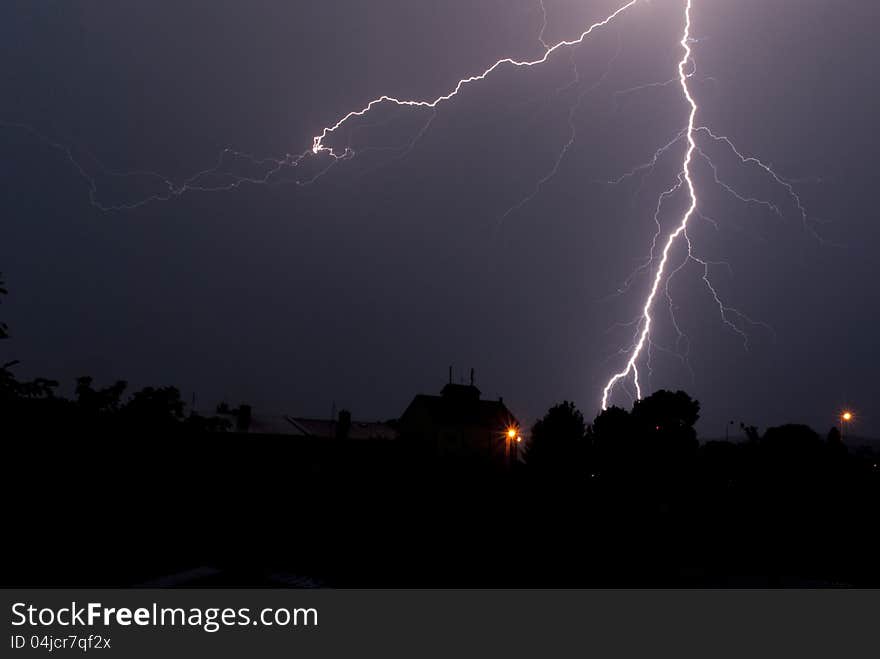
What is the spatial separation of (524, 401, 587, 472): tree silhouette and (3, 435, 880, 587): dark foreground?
1245 cm

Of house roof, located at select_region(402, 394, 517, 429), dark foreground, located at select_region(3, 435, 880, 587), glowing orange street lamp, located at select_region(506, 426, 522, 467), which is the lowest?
dark foreground, located at select_region(3, 435, 880, 587)

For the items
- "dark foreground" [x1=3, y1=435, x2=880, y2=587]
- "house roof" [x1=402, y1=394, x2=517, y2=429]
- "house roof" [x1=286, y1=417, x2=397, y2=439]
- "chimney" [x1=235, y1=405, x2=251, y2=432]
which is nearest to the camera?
"dark foreground" [x1=3, y1=435, x2=880, y2=587]

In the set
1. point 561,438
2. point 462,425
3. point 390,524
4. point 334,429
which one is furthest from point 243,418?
point 390,524

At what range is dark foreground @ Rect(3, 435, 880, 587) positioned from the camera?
9.03 metres

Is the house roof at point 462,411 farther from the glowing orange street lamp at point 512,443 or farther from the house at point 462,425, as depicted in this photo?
the glowing orange street lamp at point 512,443

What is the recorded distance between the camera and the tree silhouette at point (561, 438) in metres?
28.8

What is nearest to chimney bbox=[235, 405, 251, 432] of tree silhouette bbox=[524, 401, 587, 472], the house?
the house

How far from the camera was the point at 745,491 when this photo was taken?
635 inches

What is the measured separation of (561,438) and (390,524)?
18185 millimetres

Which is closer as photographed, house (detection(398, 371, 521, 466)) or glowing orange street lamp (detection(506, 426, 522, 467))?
house (detection(398, 371, 521, 466))

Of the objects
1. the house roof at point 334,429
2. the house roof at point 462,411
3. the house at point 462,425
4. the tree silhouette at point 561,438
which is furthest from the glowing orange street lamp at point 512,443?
the house roof at point 334,429

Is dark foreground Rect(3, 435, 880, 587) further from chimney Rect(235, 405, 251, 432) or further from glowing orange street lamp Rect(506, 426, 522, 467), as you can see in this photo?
glowing orange street lamp Rect(506, 426, 522, 467)

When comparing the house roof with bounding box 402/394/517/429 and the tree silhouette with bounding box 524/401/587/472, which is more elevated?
the house roof with bounding box 402/394/517/429
